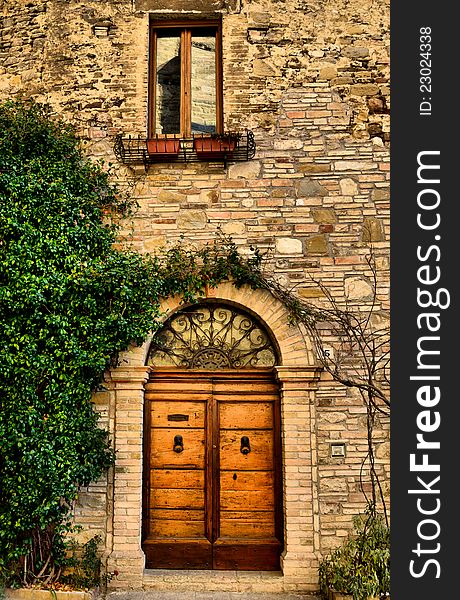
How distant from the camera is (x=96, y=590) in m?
5.93

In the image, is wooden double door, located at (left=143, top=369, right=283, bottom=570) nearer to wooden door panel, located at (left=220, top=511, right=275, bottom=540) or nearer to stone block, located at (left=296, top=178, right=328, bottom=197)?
wooden door panel, located at (left=220, top=511, right=275, bottom=540)

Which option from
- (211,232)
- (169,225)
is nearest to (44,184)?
(169,225)

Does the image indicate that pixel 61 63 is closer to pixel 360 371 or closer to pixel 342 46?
pixel 342 46

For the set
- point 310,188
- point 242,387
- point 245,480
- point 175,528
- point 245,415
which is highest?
point 310,188

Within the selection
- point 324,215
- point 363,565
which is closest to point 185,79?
point 324,215

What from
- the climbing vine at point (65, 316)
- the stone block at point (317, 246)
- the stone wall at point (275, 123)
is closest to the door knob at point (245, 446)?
the stone wall at point (275, 123)

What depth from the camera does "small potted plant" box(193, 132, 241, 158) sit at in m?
6.69

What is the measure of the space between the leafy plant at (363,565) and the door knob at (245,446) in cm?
124

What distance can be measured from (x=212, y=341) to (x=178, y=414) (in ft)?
2.72

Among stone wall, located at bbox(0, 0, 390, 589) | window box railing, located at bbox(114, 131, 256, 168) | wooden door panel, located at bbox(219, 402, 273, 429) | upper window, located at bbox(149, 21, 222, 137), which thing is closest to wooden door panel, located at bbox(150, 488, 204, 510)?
wooden door panel, located at bbox(219, 402, 273, 429)

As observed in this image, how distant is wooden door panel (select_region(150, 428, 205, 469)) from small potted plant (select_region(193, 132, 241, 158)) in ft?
9.46

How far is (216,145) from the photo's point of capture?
6.72m

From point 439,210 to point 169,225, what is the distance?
279 centimetres

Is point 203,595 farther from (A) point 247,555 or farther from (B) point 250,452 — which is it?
(B) point 250,452
